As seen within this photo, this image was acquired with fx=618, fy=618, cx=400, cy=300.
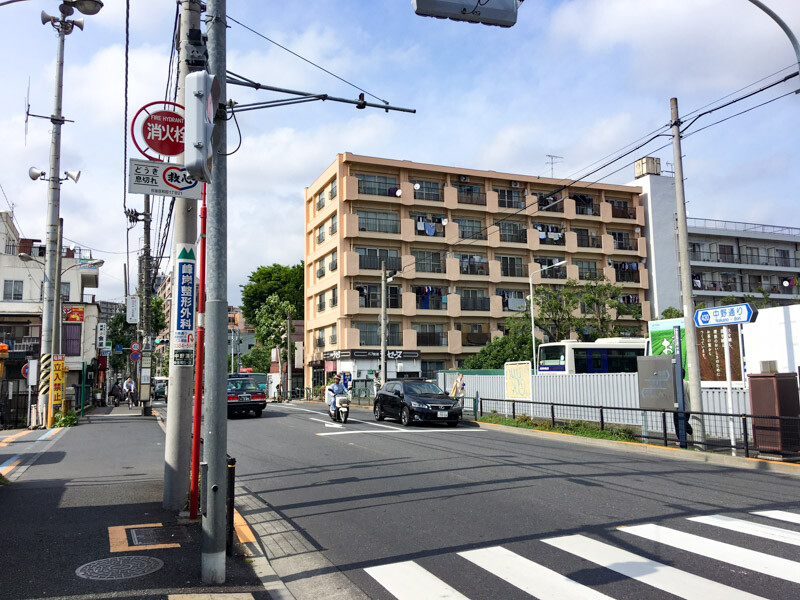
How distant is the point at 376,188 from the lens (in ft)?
167

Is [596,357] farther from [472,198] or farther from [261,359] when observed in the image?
[261,359]

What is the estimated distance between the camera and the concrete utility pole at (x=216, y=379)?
5.21 meters

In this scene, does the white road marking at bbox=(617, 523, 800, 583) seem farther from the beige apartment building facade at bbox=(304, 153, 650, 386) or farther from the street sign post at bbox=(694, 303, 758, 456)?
the beige apartment building facade at bbox=(304, 153, 650, 386)

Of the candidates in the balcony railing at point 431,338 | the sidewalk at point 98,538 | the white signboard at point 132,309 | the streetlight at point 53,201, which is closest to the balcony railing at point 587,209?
the balcony railing at point 431,338

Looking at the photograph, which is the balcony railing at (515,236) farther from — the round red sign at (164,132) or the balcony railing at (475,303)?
the round red sign at (164,132)

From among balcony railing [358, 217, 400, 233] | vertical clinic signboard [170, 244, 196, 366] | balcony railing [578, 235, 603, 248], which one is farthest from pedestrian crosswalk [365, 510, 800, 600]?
balcony railing [578, 235, 603, 248]

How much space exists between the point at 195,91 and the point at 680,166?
14168 millimetres

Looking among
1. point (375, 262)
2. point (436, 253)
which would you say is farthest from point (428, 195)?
point (375, 262)

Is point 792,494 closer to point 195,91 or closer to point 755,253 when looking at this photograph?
point 195,91

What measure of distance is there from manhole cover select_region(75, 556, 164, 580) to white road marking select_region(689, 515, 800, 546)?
20.3 feet

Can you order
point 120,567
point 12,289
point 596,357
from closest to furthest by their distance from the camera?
point 120,567
point 596,357
point 12,289

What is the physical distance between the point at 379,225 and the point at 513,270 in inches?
517

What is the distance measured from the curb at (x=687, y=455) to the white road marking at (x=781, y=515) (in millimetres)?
4067

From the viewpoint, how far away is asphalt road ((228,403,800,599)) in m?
5.41
